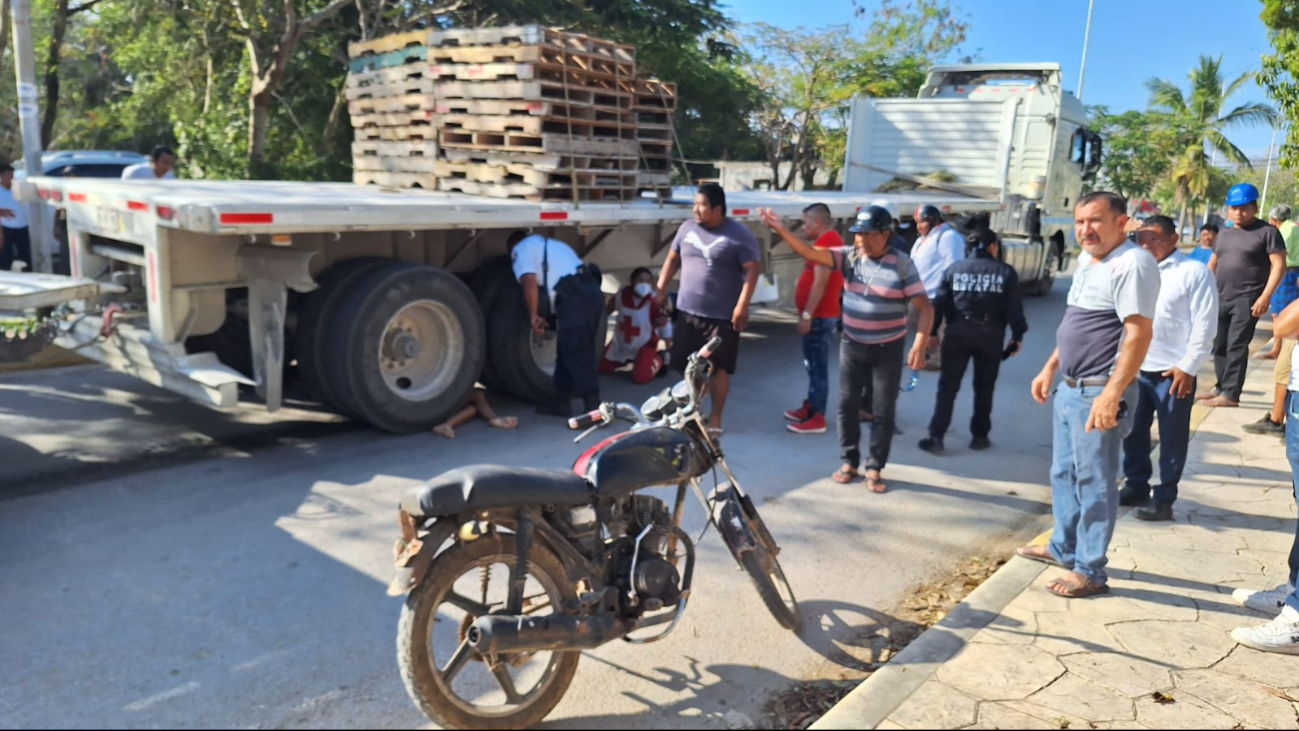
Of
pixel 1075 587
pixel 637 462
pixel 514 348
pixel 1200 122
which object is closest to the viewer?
pixel 637 462

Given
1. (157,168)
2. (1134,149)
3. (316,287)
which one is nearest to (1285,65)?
(316,287)

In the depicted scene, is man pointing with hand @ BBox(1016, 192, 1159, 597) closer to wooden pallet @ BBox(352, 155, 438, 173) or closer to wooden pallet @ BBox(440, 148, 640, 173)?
wooden pallet @ BBox(440, 148, 640, 173)

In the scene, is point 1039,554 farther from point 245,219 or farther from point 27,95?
point 27,95

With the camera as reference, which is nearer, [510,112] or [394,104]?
[510,112]

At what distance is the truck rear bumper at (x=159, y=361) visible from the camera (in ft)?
17.4

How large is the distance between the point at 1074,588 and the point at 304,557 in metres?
3.37

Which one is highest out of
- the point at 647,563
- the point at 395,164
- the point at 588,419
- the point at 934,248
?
the point at 395,164

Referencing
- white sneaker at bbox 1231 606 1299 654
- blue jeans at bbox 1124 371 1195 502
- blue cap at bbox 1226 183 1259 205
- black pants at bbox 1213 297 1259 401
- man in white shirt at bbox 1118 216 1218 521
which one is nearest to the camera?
white sneaker at bbox 1231 606 1299 654

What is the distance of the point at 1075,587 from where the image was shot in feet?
13.4

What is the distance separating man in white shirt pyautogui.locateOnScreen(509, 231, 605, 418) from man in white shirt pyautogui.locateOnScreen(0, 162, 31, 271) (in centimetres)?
596

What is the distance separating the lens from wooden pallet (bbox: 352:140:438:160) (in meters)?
7.69

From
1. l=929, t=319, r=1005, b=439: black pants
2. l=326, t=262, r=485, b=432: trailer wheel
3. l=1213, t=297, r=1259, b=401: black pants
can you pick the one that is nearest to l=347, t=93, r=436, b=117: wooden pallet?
l=326, t=262, r=485, b=432: trailer wheel

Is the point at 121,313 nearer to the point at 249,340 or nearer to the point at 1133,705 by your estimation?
the point at 249,340

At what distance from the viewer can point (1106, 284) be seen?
3.90m
